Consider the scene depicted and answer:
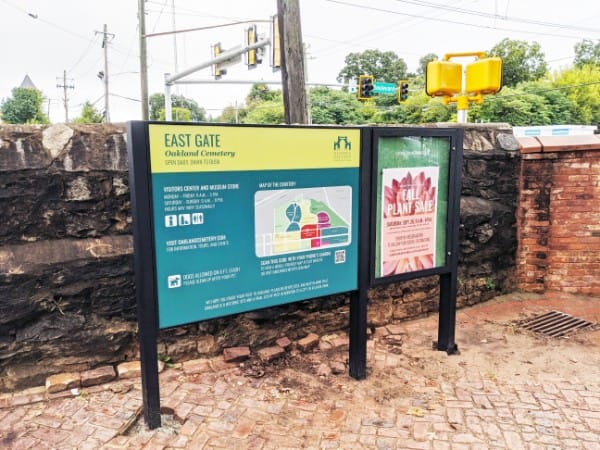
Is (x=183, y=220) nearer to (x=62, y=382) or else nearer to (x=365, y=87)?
(x=62, y=382)

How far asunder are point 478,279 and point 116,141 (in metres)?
4.00

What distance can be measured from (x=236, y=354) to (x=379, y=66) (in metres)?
52.6

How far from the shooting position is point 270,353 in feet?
13.5

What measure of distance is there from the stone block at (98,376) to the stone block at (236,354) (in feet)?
2.77

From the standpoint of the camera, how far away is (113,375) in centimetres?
365

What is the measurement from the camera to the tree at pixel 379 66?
52.4 metres

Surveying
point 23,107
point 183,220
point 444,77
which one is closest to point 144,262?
point 183,220

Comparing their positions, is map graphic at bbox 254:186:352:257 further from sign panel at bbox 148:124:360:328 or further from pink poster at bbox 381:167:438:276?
pink poster at bbox 381:167:438:276

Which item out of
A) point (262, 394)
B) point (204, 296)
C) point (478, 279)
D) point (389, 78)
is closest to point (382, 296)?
point (478, 279)

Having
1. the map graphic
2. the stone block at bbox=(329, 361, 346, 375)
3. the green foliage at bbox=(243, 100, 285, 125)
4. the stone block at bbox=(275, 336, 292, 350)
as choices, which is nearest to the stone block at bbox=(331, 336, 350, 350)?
the stone block at bbox=(329, 361, 346, 375)

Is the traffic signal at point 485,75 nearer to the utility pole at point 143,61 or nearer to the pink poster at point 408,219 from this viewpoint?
the pink poster at point 408,219

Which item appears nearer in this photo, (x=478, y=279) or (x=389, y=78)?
(x=478, y=279)

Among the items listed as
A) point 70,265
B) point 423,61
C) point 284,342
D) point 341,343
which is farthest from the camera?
point 423,61

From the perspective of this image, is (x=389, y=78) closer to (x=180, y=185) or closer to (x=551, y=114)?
(x=551, y=114)
